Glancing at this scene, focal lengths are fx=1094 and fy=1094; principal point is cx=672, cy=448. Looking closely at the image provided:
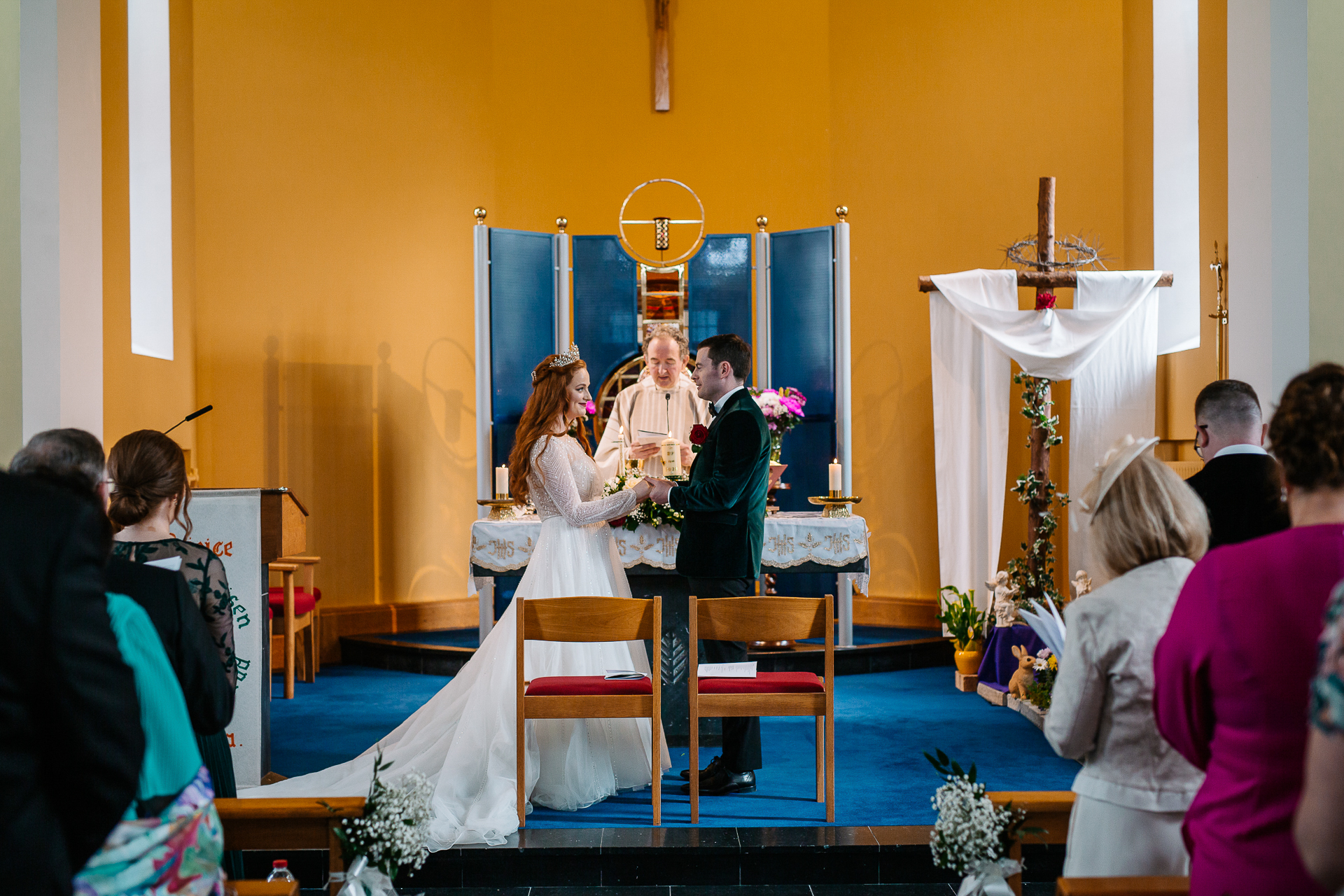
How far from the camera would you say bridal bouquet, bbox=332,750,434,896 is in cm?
263

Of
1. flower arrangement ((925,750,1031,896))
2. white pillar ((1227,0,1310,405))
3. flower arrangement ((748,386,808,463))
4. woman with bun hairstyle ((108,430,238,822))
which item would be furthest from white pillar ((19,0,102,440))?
white pillar ((1227,0,1310,405))

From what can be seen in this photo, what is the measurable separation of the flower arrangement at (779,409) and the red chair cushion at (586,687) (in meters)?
2.54

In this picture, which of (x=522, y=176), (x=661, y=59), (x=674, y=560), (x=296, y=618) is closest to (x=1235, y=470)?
(x=674, y=560)

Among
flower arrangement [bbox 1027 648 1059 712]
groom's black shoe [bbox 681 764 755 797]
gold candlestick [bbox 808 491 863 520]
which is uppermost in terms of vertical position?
gold candlestick [bbox 808 491 863 520]

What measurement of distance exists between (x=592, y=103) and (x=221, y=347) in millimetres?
3463

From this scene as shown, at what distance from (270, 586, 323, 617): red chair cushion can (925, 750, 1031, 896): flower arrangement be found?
493cm

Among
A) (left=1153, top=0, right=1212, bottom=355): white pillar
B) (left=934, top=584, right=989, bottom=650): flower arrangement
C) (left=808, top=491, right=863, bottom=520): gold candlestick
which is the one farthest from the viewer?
(left=1153, top=0, right=1212, bottom=355): white pillar

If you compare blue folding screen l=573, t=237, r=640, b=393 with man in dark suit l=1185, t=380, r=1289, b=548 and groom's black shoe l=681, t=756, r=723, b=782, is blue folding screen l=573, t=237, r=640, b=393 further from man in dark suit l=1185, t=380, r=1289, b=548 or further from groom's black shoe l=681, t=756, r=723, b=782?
man in dark suit l=1185, t=380, r=1289, b=548

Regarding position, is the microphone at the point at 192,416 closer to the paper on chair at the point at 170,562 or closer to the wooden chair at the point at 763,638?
the paper on chair at the point at 170,562

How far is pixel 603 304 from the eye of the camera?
7.88m

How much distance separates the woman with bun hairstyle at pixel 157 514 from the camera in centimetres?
265

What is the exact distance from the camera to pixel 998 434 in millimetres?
6723

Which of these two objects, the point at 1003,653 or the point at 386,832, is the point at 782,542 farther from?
the point at 386,832

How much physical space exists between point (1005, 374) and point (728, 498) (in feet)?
10.1
